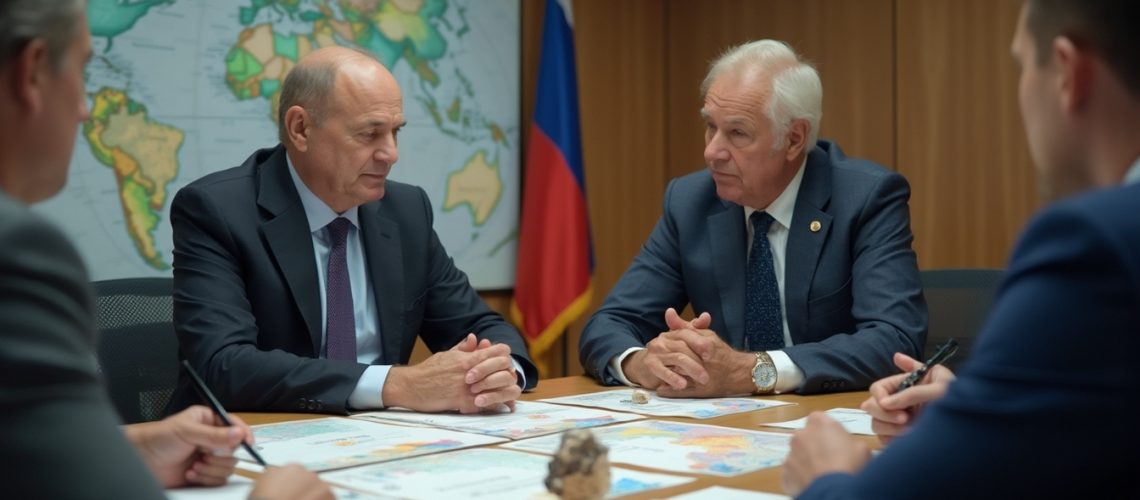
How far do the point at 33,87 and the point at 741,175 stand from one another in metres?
2.34

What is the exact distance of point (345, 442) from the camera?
200 cm

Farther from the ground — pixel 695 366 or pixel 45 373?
pixel 45 373

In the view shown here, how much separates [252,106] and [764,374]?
2.75 metres

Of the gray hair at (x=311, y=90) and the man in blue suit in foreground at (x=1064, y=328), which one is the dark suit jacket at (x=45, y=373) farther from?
the gray hair at (x=311, y=90)

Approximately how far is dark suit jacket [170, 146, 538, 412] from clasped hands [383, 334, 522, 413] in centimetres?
10

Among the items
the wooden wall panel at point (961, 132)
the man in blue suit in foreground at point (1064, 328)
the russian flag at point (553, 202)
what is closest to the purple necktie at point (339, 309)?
the man in blue suit in foreground at point (1064, 328)

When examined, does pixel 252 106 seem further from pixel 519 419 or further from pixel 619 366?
pixel 519 419

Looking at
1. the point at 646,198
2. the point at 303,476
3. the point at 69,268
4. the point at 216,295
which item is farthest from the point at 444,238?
the point at 69,268

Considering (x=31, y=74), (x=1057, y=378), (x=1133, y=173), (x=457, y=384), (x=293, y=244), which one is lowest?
(x=457, y=384)

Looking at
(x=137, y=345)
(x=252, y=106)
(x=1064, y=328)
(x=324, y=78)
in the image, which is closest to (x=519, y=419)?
(x=137, y=345)

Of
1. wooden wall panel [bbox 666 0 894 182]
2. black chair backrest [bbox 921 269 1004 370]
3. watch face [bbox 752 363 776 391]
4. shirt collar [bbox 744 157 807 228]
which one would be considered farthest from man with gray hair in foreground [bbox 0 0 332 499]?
wooden wall panel [bbox 666 0 894 182]

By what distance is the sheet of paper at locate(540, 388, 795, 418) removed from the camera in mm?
2389

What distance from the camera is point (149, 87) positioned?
14.2 feet

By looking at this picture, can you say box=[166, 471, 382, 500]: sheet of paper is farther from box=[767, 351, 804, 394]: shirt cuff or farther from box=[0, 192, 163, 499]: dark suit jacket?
box=[767, 351, 804, 394]: shirt cuff
